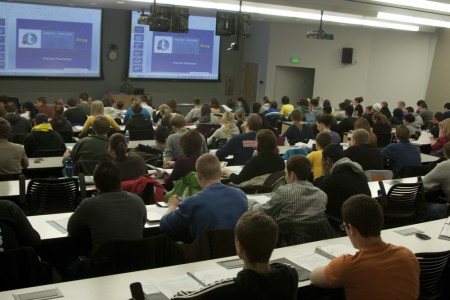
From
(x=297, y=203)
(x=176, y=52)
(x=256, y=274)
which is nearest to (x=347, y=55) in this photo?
(x=176, y=52)

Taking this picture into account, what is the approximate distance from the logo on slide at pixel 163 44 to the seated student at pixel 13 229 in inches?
552

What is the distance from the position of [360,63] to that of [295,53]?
7.28 feet

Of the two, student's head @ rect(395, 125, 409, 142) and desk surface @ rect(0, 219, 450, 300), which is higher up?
student's head @ rect(395, 125, 409, 142)

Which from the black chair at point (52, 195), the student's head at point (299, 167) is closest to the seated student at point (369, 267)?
the student's head at point (299, 167)

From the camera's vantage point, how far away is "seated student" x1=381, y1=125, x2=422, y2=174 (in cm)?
776

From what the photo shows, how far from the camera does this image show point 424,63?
18359 millimetres

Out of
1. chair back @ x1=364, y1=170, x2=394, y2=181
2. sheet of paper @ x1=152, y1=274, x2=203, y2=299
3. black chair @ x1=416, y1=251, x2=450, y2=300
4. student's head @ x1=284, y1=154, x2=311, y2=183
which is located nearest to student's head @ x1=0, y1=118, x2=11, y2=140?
student's head @ x1=284, y1=154, x2=311, y2=183

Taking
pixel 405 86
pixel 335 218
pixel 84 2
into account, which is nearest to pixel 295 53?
pixel 405 86

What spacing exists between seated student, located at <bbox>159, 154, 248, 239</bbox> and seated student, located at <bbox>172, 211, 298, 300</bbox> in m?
1.15

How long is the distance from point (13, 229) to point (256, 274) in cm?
181

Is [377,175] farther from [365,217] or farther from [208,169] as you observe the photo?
[365,217]

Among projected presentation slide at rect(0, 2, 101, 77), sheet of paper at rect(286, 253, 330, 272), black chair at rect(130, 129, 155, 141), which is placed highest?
projected presentation slide at rect(0, 2, 101, 77)

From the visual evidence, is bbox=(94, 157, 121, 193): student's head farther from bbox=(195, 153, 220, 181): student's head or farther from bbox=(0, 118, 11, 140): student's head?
bbox=(0, 118, 11, 140): student's head

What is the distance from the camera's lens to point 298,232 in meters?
4.14
